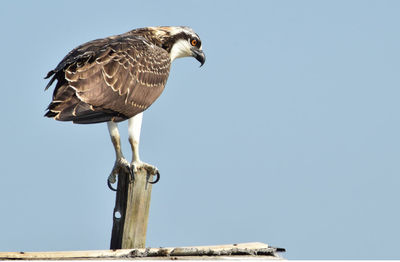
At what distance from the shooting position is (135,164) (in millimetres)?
9328

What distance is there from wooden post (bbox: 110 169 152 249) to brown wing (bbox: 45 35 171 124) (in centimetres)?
96

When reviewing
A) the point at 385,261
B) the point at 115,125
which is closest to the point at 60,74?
the point at 115,125

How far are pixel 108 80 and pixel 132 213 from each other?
185 cm

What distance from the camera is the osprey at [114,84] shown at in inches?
353

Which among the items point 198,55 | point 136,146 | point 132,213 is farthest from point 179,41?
point 132,213

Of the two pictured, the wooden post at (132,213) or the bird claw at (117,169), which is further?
the bird claw at (117,169)

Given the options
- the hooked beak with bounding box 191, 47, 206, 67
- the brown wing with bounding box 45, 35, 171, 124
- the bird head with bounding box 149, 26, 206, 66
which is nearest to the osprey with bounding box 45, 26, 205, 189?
the brown wing with bounding box 45, 35, 171, 124

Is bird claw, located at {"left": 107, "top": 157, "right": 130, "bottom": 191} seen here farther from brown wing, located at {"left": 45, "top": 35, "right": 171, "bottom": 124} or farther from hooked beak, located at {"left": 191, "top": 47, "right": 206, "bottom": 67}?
hooked beak, located at {"left": 191, "top": 47, "right": 206, "bottom": 67}

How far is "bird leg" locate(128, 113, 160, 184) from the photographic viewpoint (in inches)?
364

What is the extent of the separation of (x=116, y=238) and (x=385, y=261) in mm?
3424

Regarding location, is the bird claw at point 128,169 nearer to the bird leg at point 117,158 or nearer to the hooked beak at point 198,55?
the bird leg at point 117,158

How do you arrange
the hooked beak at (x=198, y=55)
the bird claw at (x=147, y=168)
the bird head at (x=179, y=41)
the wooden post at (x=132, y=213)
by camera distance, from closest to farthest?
the wooden post at (x=132, y=213) → the bird claw at (x=147, y=168) → the bird head at (x=179, y=41) → the hooked beak at (x=198, y=55)

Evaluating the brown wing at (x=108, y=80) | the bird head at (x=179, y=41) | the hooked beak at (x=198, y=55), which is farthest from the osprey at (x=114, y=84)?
the hooked beak at (x=198, y=55)

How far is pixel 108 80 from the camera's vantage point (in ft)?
31.0
